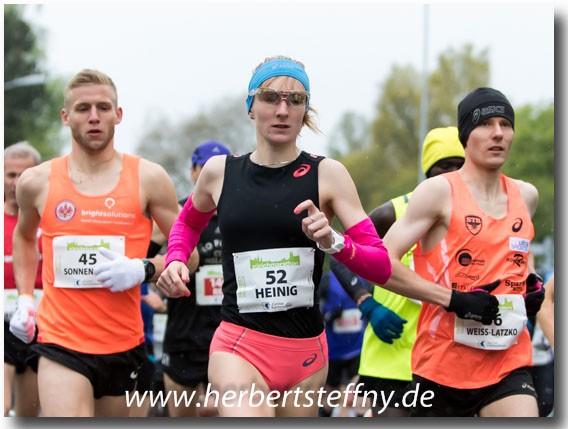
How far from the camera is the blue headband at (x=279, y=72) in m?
3.76

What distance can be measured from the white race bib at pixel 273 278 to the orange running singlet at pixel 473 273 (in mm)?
924

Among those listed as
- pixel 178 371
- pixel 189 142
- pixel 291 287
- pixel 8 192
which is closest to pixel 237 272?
pixel 291 287

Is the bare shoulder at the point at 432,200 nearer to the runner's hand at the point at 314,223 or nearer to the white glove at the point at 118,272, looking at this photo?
the runner's hand at the point at 314,223

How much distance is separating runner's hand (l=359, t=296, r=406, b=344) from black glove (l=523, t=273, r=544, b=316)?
0.96 meters

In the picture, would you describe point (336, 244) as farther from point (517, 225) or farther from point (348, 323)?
point (348, 323)

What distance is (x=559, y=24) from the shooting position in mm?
5254

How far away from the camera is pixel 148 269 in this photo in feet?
14.7

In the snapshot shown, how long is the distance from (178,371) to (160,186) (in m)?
2.11

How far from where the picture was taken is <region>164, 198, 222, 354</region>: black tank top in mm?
6055

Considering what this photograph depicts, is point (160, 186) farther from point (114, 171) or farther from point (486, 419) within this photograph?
point (486, 419)

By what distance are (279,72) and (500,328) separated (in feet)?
5.69

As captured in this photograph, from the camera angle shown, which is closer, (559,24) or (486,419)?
(486,419)

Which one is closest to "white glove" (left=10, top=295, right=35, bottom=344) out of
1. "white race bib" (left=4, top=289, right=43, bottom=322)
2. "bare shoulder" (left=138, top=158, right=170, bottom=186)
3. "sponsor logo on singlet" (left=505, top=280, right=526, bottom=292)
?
"bare shoulder" (left=138, top=158, right=170, bottom=186)

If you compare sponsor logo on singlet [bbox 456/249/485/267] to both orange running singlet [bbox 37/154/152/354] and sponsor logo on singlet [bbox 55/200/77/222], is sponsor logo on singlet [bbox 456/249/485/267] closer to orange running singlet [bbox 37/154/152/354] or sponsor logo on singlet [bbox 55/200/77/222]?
orange running singlet [bbox 37/154/152/354]
